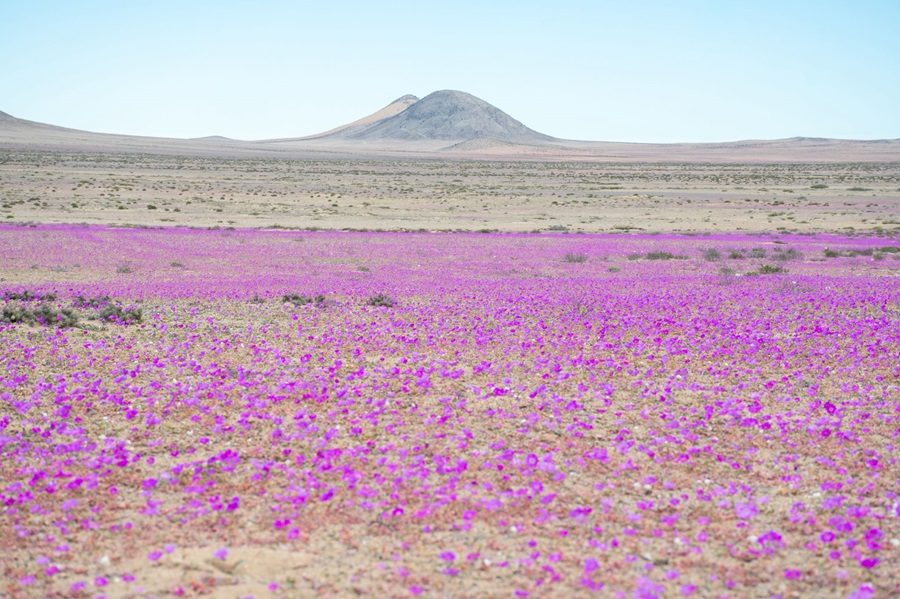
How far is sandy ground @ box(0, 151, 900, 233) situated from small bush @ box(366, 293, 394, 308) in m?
24.6

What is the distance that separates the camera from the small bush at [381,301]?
15.8 m

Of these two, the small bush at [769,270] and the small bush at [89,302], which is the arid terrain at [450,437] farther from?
the small bush at [769,270]

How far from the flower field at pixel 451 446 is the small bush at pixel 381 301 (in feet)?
0.19

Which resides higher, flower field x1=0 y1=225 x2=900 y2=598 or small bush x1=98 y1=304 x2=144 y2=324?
small bush x1=98 y1=304 x2=144 y2=324

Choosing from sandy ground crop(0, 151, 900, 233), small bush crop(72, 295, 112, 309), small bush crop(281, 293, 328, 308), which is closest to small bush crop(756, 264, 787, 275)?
small bush crop(281, 293, 328, 308)

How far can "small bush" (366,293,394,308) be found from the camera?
51.8ft

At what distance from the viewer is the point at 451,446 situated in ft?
25.1

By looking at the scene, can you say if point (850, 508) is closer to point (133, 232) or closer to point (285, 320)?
point (285, 320)

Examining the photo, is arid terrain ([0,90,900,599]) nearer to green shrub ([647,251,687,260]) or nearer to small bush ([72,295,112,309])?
small bush ([72,295,112,309])

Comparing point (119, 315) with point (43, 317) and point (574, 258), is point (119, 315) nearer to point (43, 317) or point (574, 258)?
point (43, 317)

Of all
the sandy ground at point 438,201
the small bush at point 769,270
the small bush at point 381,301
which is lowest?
the small bush at point 381,301

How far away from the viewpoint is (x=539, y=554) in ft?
18.1

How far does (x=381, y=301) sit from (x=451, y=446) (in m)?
8.56

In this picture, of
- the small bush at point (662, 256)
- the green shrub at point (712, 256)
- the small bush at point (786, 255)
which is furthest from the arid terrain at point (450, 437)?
the small bush at point (786, 255)
